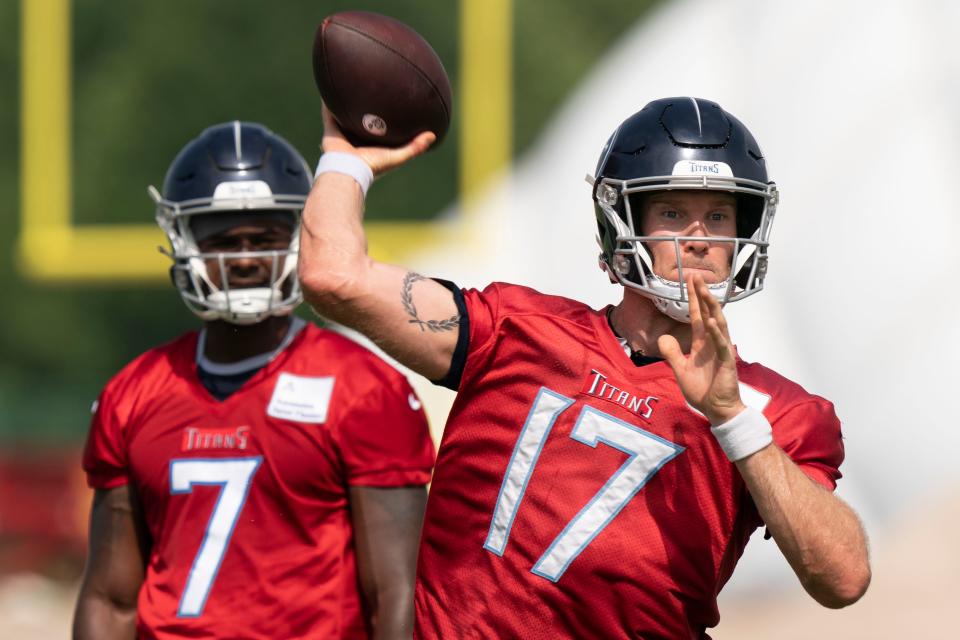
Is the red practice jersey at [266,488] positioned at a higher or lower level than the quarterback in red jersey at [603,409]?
lower

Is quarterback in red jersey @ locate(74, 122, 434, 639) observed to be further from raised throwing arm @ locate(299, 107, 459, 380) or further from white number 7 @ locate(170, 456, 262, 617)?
raised throwing arm @ locate(299, 107, 459, 380)

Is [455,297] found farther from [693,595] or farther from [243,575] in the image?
[243,575]

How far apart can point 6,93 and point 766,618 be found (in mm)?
8465

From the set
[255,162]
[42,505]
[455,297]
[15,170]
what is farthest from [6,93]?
[455,297]

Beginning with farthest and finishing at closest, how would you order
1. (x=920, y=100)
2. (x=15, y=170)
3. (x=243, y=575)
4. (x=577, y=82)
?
(x=15, y=170)
(x=577, y=82)
(x=920, y=100)
(x=243, y=575)

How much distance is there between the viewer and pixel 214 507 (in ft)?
11.4

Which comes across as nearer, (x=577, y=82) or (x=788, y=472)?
(x=788, y=472)

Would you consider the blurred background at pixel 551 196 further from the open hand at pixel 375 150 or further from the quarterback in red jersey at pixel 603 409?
the open hand at pixel 375 150

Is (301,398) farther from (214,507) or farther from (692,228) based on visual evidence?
(692,228)

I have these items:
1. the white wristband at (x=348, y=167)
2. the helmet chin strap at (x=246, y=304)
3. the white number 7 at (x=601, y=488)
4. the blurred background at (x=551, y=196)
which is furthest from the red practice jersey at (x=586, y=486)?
the blurred background at (x=551, y=196)

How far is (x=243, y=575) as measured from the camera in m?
3.45

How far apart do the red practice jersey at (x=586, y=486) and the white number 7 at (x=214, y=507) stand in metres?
0.87

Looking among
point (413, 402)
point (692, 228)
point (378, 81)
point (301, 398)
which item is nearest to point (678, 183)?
point (692, 228)

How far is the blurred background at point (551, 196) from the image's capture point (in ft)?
28.8
